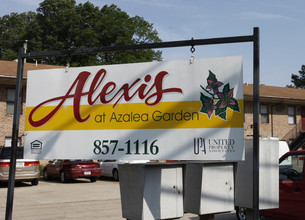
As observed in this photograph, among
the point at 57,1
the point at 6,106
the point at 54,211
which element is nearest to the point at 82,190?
the point at 54,211

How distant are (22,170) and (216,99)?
14833 millimetres

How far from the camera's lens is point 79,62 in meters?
44.4

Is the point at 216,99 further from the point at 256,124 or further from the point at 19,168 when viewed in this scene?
the point at 19,168

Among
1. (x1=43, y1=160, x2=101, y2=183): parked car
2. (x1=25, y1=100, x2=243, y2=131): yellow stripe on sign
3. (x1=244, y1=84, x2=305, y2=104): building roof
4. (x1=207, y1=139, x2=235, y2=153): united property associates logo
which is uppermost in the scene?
(x1=244, y1=84, x2=305, y2=104): building roof

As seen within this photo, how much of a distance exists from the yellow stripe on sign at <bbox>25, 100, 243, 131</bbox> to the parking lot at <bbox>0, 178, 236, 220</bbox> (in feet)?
17.2

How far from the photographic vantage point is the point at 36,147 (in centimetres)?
549

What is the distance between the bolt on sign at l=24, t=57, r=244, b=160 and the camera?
4871 millimetres

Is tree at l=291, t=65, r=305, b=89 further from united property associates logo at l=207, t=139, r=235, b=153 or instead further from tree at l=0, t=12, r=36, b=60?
united property associates logo at l=207, t=139, r=235, b=153

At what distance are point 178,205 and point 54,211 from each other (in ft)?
22.8

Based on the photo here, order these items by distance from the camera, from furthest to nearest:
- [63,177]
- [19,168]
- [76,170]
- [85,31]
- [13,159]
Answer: [85,31]
[63,177]
[76,170]
[19,168]
[13,159]

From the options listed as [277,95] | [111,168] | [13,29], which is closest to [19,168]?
[111,168]

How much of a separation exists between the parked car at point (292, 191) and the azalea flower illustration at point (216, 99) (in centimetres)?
379

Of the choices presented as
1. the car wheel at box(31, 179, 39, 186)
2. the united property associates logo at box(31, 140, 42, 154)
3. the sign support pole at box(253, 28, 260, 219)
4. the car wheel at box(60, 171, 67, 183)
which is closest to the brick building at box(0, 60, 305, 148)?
the car wheel at box(60, 171, 67, 183)

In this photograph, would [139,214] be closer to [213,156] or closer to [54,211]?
[213,156]
